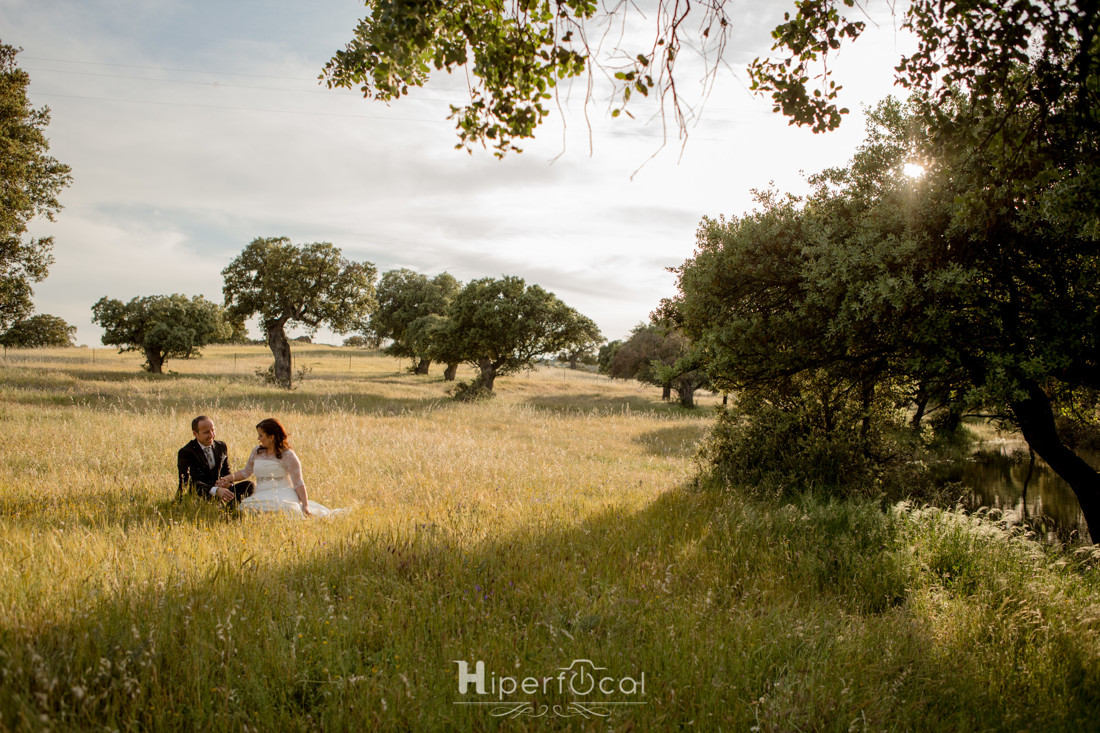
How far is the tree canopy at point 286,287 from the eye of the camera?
94.2ft

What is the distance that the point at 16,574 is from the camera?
13.2ft

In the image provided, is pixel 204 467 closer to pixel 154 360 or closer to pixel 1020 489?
pixel 1020 489

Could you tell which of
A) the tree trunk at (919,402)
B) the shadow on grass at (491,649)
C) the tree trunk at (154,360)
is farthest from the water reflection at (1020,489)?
the tree trunk at (154,360)

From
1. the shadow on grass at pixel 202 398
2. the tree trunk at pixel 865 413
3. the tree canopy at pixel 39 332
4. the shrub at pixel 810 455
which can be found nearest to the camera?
the shrub at pixel 810 455

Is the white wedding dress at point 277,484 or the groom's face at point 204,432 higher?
the groom's face at point 204,432

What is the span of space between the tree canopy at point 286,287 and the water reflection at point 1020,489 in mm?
29345

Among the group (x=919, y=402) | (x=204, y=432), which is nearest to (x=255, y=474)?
(x=204, y=432)

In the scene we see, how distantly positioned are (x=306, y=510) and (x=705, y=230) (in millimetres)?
8266

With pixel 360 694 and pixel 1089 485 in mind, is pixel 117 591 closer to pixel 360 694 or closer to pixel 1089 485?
pixel 360 694

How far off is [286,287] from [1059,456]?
102 ft

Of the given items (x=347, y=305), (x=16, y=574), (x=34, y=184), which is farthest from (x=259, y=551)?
(x=347, y=305)

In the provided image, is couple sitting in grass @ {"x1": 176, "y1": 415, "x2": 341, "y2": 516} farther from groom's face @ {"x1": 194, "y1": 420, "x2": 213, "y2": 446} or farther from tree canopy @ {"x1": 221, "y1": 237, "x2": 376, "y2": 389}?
tree canopy @ {"x1": 221, "y1": 237, "x2": 376, "y2": 389}

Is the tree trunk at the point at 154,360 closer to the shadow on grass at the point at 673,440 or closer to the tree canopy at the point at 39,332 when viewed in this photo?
the tree canopy at the point at 39,332

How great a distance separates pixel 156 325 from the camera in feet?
119
